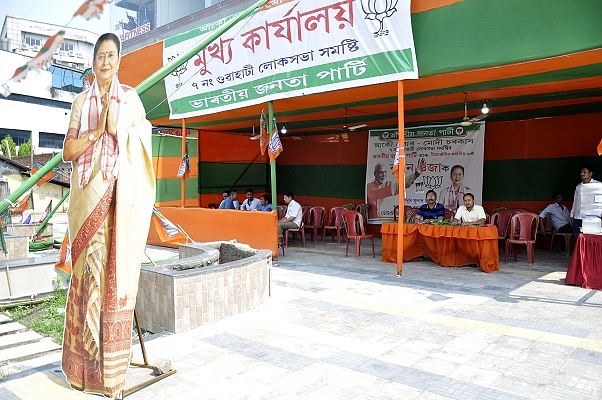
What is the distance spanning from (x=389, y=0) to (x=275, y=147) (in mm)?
3412

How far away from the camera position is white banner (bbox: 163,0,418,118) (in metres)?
7.07

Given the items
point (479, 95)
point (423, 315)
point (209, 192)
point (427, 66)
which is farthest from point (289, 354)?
point (209, 192)

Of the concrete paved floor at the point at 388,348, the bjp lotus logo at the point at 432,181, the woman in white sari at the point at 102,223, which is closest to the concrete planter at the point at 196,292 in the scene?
the concrete paved floor at the point at 388,348

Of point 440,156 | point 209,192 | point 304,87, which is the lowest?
point 209,192

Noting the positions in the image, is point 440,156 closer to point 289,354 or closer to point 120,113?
point 289,354

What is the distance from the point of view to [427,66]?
6.88 m

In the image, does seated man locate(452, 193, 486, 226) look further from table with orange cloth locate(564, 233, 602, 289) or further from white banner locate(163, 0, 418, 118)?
white banner locate(163, 0, 418, 118)

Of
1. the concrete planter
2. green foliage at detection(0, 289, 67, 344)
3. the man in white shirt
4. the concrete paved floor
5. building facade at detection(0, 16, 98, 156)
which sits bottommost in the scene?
green foliage at detection(0, 289, 67, 344)

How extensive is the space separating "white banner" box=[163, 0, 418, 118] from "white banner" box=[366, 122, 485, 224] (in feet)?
15.0

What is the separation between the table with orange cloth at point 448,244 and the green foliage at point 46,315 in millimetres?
5427

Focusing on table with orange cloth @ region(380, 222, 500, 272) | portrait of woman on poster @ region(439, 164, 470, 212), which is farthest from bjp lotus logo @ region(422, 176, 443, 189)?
table with orange cloth @ region(380, 222, 500, 272)

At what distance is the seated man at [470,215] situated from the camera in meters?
8.11

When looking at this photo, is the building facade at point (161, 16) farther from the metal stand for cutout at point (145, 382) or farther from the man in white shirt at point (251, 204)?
the metal stand for cutout at point (145, 382)

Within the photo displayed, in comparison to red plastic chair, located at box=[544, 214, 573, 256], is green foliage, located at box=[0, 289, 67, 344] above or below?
below
